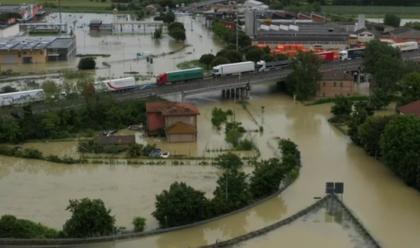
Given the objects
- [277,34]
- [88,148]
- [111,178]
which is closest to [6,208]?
[111,178]

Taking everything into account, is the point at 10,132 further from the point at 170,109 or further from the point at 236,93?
the point at 236,93

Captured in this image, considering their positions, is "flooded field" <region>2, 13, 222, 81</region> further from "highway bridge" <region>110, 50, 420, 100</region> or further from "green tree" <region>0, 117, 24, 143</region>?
"green tree" <region>0, 117, 24, 143</region>

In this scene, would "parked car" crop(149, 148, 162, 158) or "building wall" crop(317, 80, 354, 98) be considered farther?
"building wall" crop(317, 80, 354, 98)

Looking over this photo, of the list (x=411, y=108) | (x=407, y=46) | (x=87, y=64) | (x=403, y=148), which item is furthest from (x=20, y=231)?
(x=407, y=46)

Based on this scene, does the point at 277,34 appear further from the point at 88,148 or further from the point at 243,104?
the point at 88,148

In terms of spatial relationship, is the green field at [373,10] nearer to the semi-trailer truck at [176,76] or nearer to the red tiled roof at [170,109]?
the semi-trailer truck at [176,76]

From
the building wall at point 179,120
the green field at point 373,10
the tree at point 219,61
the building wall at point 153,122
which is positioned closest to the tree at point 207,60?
the tree at point 219,61

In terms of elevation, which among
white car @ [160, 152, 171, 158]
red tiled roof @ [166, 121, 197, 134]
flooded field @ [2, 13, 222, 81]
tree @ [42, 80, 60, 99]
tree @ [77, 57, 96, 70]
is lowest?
flooded field @ [2, 13, 222, 81]

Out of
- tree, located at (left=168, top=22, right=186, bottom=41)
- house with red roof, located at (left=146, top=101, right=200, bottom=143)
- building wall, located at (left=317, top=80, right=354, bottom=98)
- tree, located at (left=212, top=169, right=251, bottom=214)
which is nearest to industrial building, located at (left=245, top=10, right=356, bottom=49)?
tree, located at (left=168, top=22, right=186, bottom=41)
